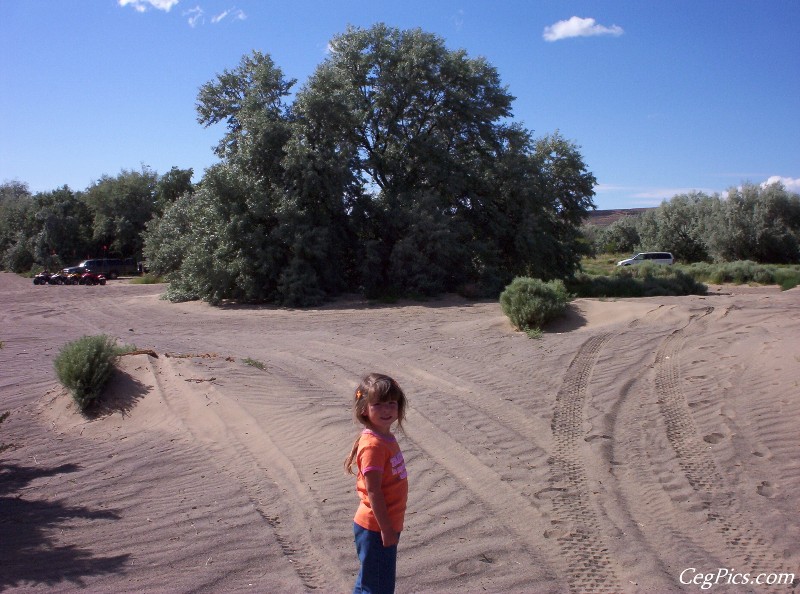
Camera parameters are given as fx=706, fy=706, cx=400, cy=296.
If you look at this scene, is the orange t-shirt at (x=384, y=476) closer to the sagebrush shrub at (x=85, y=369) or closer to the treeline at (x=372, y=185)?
the sagebrush shrub at (x=85, y=369)

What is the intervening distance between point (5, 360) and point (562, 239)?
2552 cm

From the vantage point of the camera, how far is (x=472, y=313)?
21047 millimetres

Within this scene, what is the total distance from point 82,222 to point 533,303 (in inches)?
2262

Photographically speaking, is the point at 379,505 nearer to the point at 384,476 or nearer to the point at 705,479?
the point at 384,476

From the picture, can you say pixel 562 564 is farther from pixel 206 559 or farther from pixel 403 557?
pixel 206 559

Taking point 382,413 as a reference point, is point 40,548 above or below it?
below

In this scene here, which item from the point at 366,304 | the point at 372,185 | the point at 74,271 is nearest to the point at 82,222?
the point at 74,271

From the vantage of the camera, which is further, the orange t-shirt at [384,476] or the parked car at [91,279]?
the parked car at [91,279]

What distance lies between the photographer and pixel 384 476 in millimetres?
3676

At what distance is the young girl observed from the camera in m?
3.65

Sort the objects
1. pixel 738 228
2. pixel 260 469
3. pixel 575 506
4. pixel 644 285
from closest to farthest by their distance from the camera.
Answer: pixel 575 506, pixel 260 469, pixel 644 285, pixel 738 228

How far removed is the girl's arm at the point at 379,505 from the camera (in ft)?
11.7

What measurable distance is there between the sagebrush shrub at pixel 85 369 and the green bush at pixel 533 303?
8779mm

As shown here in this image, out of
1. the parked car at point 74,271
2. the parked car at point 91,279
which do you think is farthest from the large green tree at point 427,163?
the parked car at point 74,271
